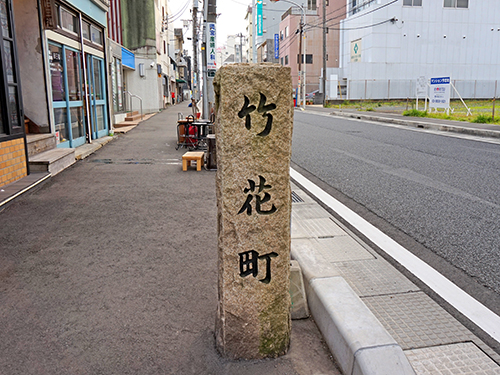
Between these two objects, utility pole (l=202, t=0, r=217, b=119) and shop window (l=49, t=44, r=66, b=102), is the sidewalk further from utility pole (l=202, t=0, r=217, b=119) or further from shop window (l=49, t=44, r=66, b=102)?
utility pole (l=202, t=0, r=217, b=119)

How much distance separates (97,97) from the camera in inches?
535

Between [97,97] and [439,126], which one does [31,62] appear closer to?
[97,97]

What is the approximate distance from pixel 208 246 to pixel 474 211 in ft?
11.9

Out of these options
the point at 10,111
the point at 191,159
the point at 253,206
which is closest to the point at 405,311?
the point at 253,206

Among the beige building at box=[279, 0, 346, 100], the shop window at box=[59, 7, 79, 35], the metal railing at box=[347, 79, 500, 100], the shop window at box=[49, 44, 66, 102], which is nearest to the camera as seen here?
the shop window at box=[49, 44, 66, 102]

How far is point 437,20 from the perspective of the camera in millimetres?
45125

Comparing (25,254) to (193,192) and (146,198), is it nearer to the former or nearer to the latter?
(146,198)

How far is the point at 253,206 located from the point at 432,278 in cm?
212

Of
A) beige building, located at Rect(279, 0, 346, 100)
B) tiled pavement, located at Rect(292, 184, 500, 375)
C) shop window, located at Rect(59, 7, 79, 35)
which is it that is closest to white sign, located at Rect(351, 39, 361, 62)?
beige building, located at Rect(279, 0, 346, 100)

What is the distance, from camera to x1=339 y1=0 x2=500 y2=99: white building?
4431cm

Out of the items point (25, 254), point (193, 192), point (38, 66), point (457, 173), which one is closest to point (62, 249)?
point (25, 254)

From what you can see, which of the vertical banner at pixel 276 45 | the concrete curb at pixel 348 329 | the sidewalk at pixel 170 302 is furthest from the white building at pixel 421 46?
the concrete curb at pixel 348 329

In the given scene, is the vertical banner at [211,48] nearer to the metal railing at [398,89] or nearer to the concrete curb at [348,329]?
the concrete curb at [348,329]

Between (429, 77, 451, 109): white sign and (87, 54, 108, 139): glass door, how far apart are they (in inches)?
636
